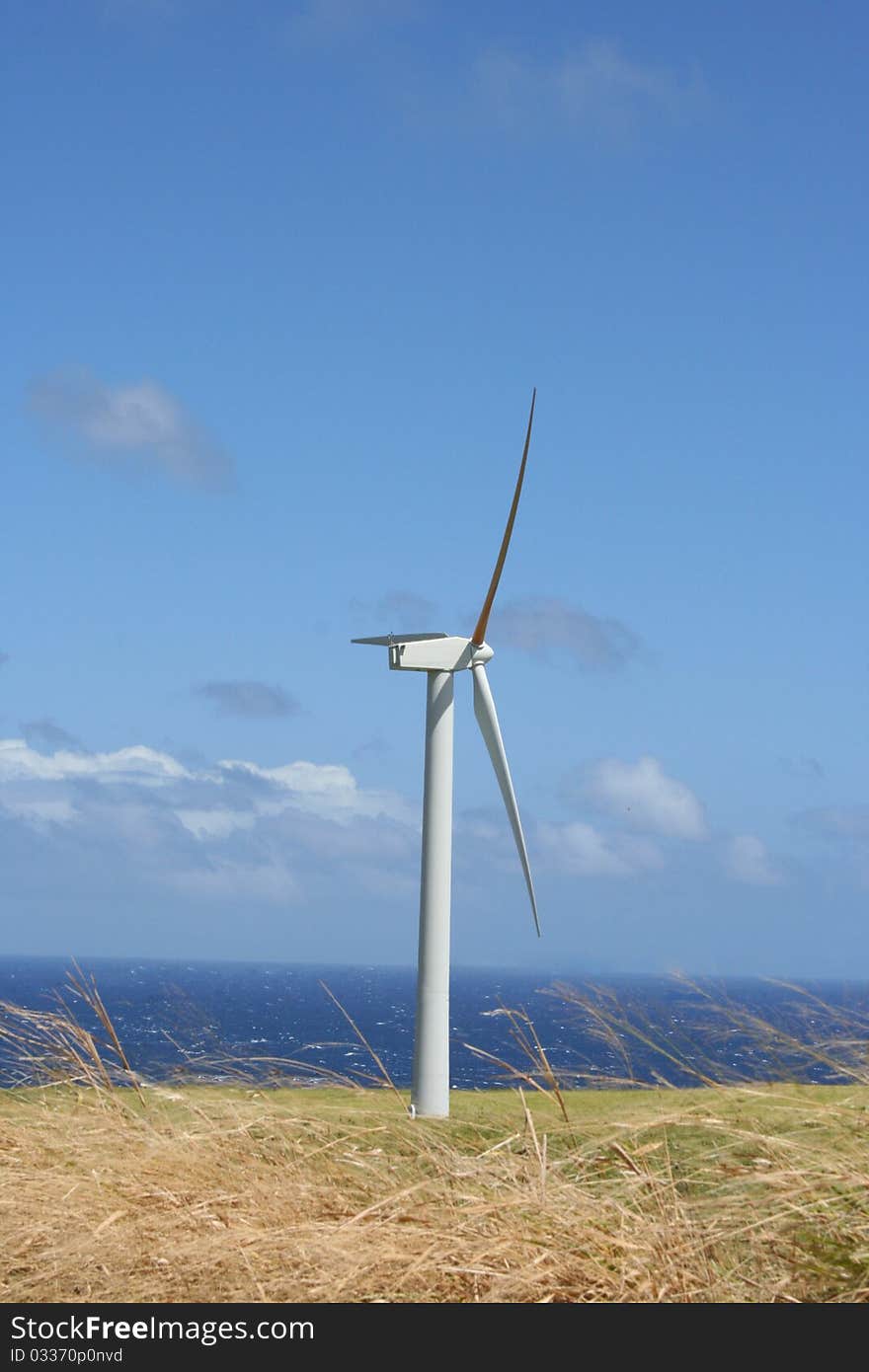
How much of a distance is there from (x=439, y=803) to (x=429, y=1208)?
8.86 meters

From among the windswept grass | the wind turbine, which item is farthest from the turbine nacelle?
the windswept grass

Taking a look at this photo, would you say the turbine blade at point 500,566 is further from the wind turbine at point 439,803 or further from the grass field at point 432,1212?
the grass field at point 432,1212

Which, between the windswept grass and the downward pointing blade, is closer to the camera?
the windswept grass

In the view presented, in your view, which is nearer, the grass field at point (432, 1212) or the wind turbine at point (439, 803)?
the grass field at point (432, 1212)

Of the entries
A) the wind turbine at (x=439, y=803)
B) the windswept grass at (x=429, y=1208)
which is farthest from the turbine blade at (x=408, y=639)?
the windswept grass at (x=429, y=1208)

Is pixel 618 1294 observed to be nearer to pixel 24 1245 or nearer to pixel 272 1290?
pixel 272 1290

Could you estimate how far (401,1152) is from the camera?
9.08 m

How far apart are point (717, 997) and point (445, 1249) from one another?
282 cm

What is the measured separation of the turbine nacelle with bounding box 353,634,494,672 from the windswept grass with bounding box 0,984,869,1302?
7.62 meters

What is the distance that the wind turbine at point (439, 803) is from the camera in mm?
15336

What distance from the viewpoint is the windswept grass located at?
21.7 ft

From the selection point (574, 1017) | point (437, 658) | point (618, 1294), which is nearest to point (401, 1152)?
point (574, 1017)

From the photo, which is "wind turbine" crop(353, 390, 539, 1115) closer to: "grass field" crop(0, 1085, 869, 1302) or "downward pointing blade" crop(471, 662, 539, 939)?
"downward pointing blade" crop(471, 662, 539, 939)

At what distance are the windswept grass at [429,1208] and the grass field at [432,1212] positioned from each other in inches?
0.6
